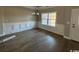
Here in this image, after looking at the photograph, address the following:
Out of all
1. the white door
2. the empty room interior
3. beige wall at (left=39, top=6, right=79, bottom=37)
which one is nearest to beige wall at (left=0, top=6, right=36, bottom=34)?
the empty room interior

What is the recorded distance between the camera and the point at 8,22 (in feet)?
5.70

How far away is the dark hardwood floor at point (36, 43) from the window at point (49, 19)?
0.19 m

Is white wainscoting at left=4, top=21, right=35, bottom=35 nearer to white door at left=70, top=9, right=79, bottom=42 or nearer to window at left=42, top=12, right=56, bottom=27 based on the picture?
window at left=42, top=12, right=56, bottom=27

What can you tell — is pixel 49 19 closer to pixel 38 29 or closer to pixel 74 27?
pixel 38 29

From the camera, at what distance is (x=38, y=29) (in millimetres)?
1886

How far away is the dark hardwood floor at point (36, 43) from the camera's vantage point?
69.5 inches

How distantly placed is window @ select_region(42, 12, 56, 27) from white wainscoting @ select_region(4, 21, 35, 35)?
0.68ft

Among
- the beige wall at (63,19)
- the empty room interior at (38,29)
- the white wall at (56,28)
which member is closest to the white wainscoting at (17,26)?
the empty room interior at (38,29)

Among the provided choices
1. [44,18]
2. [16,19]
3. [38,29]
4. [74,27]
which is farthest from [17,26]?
[74,27]
